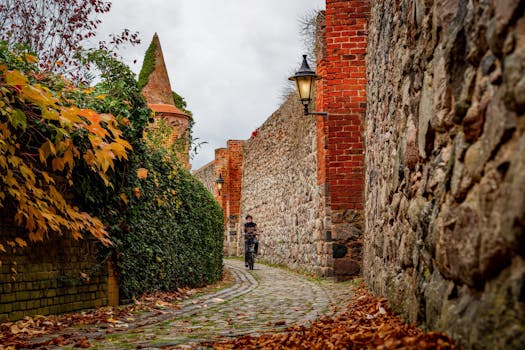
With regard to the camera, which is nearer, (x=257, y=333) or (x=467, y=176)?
(x=467, y=176)

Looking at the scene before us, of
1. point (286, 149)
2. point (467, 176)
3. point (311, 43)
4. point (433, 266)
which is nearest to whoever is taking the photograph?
point (467, 176)

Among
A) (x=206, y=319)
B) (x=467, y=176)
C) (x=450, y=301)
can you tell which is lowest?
(x=206, y=319)

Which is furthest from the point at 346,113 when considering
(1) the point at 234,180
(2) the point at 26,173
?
(1) the point at 234,180

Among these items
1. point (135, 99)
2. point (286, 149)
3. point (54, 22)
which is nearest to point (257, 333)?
point (135, 99)

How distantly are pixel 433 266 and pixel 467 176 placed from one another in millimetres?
870

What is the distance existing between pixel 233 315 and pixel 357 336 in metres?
2.76

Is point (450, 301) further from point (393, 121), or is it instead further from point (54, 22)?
point (54, 22)

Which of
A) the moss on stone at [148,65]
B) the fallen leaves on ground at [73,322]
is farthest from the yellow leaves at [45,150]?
the moss on stone at [148,65]

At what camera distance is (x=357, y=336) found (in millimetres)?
3342

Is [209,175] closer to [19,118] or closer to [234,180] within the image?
[234,180]

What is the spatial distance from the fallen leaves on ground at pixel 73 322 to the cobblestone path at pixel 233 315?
0.23 m

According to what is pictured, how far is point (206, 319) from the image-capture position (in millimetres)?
5660

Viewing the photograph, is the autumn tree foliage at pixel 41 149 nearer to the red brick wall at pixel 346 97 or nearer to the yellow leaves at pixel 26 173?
the yellow leaves at pixel 26 173

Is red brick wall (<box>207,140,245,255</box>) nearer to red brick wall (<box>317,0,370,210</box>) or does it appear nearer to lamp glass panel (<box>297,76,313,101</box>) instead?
red brick wall (<box>317,0,370,210</box>)
